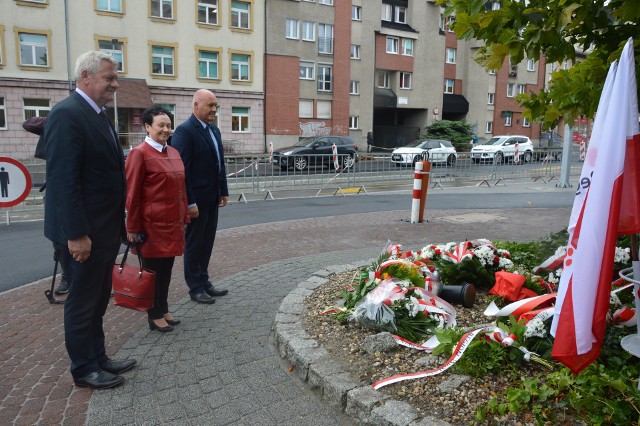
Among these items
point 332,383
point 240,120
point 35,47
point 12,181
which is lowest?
point 332,383

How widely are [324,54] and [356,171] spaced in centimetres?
2438

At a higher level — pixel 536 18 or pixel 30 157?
pixel 536 18

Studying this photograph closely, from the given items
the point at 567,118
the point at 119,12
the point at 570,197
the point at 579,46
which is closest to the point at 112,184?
the point at 567,118

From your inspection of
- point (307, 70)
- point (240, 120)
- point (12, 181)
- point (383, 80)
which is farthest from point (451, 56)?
point (12, 181)

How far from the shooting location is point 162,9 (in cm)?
3388

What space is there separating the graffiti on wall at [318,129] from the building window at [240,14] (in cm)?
788

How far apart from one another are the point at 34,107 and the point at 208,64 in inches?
429

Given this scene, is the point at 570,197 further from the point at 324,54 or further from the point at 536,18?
the point at 324,54

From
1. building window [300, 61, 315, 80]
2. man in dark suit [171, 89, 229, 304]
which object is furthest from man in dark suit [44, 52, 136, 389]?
building window [300, 61, 315, 80]

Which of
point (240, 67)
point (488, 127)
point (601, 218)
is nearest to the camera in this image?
point (601, 218)

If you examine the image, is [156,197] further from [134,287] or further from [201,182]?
[201,182]

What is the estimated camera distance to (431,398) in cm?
328

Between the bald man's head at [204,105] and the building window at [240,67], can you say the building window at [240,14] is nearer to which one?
the building window at [240,67]

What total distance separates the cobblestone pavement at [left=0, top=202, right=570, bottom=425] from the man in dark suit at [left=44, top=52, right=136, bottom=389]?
0.27m
